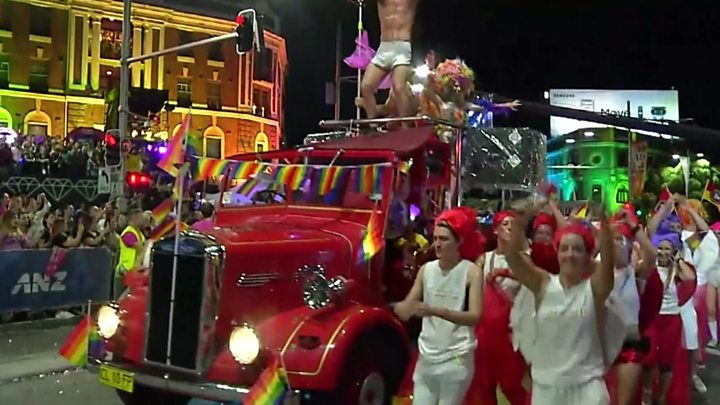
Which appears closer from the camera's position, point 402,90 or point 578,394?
point 578,394

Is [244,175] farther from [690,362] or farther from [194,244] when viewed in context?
[690,362]

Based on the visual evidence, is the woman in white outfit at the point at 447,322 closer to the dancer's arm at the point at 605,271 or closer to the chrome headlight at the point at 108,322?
the dancer's arm at the point at 605,271

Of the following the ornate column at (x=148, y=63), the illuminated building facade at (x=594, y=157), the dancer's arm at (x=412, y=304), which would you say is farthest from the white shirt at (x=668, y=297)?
the illuminated building facade at (x=594, y=157)

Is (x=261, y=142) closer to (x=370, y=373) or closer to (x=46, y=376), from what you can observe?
(x=46, y=376)

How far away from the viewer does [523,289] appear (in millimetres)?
4656

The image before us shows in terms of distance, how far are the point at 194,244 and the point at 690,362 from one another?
500 centimetres

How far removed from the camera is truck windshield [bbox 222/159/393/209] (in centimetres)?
723

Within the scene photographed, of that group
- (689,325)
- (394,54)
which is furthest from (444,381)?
(394,54)

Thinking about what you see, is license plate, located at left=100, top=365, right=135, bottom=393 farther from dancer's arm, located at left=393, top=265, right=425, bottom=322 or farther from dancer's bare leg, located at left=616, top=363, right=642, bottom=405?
dancer's bare leg, located at left=616, top=363, right=642, bottom=405

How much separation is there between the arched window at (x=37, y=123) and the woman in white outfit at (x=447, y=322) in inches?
2073

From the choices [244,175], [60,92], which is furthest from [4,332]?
[60,92]

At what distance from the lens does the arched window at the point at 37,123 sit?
54.0 m

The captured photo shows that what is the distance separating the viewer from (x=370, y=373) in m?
6.59

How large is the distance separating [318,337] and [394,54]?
405 centimetres
